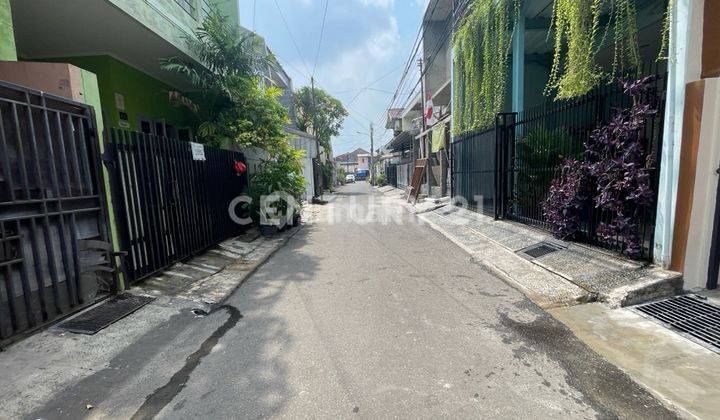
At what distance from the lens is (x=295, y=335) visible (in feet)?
10.8

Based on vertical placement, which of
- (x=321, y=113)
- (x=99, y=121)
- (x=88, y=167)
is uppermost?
(x=321, y=113)

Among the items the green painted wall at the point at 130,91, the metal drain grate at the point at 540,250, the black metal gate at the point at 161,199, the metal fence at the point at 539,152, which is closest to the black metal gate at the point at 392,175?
the metal fence at the point at 539,152

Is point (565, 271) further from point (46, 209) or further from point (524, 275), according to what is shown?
point (46, 209)

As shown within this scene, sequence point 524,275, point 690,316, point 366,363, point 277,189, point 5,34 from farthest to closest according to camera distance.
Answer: point 277,189
point 524,275
point 5,34
point 690,316
point 366,363

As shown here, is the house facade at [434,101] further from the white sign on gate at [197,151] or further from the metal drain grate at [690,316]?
the metal drain grate at [690,316]

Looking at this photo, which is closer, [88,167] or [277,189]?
[88,167]

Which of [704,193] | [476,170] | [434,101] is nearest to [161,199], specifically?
[704,193]

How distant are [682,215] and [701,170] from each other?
0.49 metres

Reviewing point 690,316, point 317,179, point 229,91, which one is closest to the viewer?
point 690,316

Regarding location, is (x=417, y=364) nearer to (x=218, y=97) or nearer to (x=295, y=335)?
(x=295, y=335)

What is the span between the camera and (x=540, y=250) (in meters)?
5.52

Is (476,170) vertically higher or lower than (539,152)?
lower

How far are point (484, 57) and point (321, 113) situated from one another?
26235 millimetres

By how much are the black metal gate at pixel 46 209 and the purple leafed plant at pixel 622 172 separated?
20.5 feet
